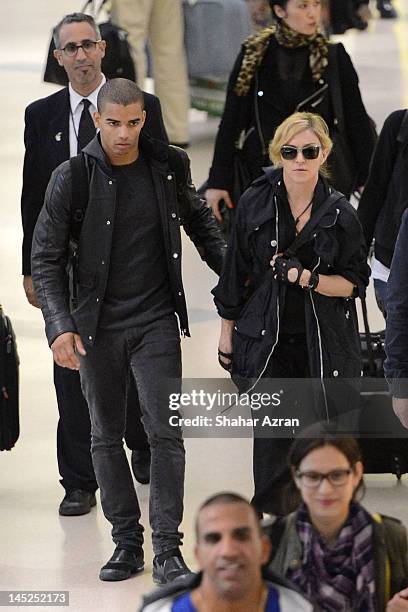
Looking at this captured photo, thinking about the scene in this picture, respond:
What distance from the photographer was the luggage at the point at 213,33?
1211 cm

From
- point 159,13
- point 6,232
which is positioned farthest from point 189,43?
point 6,232

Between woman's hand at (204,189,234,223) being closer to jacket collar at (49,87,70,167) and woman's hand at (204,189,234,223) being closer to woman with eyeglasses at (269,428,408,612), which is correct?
jacket collar at (49,87,70,167)

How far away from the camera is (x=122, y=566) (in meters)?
5.54

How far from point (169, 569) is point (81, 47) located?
6.38 ft

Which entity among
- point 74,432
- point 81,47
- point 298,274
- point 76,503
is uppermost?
point 81,47

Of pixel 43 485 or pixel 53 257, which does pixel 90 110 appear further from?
pixel 43 485

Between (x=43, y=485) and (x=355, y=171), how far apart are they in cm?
184

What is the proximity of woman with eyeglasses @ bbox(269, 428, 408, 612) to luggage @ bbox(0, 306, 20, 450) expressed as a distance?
2.53 metres

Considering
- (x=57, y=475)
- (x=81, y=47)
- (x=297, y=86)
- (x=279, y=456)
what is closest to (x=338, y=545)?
(x=279, y=456)

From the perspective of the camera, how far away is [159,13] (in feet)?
38.3

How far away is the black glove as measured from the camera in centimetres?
528

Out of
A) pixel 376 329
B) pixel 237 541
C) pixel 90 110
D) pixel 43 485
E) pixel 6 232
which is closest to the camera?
pixel 237 541

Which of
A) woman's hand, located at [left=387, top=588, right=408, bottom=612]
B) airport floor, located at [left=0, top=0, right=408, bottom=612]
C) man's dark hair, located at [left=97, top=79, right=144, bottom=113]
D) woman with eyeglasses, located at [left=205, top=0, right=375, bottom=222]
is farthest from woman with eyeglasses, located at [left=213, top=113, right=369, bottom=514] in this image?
woman's hand, located at [left=387, top=588, right=408, bottom=612]

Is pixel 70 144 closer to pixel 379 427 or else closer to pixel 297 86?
pixel 297 86
